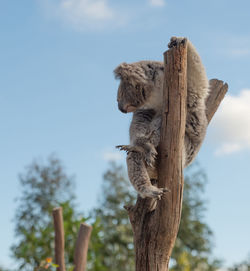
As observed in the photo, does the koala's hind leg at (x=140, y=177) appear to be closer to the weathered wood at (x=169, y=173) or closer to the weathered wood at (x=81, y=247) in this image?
the weathered wood at (x=169, y=173)

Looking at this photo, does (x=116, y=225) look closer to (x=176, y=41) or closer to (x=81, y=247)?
(x=81, y=247)

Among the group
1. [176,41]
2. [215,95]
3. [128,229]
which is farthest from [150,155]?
[128,229]

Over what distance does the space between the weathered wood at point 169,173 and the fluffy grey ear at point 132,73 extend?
32 cm

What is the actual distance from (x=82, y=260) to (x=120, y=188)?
7428mm

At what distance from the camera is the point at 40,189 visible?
519 inches

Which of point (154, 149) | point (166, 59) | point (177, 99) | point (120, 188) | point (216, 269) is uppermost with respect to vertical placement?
point (120, 188)

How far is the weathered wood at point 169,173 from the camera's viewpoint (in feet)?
10.2

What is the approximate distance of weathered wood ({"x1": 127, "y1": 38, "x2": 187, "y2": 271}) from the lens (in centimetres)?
311

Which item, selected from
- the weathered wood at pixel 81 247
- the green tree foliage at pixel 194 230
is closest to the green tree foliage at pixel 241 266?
the green tree foliage at pixel 194 230

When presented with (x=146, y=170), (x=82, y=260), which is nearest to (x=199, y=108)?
(x=146, y=170)

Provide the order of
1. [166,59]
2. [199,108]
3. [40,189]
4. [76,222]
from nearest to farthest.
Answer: [166,59] < [199,108] < [76,222] < [40,189]

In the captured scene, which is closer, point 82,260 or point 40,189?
point 82,260

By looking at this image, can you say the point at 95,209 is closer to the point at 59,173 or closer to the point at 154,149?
the point at 59,173

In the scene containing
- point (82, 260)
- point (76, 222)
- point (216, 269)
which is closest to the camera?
point (82, 260)
